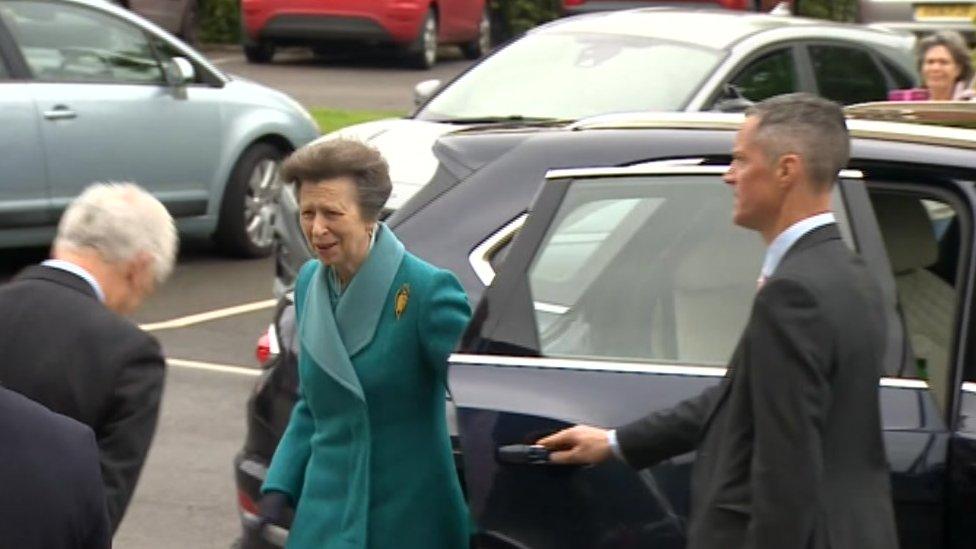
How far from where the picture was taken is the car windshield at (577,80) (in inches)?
371

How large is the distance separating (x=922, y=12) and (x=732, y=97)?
1005cm

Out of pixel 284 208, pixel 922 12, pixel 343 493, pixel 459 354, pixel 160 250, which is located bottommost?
pixel 922 12

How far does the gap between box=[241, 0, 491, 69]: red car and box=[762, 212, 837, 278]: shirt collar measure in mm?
19215

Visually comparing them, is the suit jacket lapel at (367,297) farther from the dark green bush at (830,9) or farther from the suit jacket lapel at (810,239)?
the dark green bush at (830,9)

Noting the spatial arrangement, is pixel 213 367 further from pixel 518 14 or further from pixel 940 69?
pixel 518 14

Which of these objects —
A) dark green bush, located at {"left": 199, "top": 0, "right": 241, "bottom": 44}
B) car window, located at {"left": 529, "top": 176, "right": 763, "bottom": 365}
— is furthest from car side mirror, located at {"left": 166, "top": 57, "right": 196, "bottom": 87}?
dark green bush, located at {"left": 199, "top": 0, "right": 241, "bottom": 44}

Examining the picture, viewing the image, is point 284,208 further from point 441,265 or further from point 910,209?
point 910,209

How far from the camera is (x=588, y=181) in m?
4.82

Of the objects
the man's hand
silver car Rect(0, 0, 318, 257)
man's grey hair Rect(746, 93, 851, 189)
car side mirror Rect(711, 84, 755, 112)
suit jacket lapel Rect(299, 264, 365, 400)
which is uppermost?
man's grey hair Rect(746, 93, 851, 189)

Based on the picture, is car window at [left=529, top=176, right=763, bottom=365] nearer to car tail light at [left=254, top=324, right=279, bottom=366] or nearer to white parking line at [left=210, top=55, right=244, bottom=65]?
car tail light at [left=254, top=324, right=279, bottom=366]

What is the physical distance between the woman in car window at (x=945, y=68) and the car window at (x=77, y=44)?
444 cm

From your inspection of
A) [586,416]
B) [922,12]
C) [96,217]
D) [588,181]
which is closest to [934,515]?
[586,416]

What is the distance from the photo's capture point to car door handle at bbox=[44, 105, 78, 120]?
37.3 ft

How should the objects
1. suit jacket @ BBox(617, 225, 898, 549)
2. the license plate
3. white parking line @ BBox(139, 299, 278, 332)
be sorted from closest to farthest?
suit jacket @ BBox(617, 225, 898, 549), white parking line @ BBox(139, 299, 278, 332), the license plate
